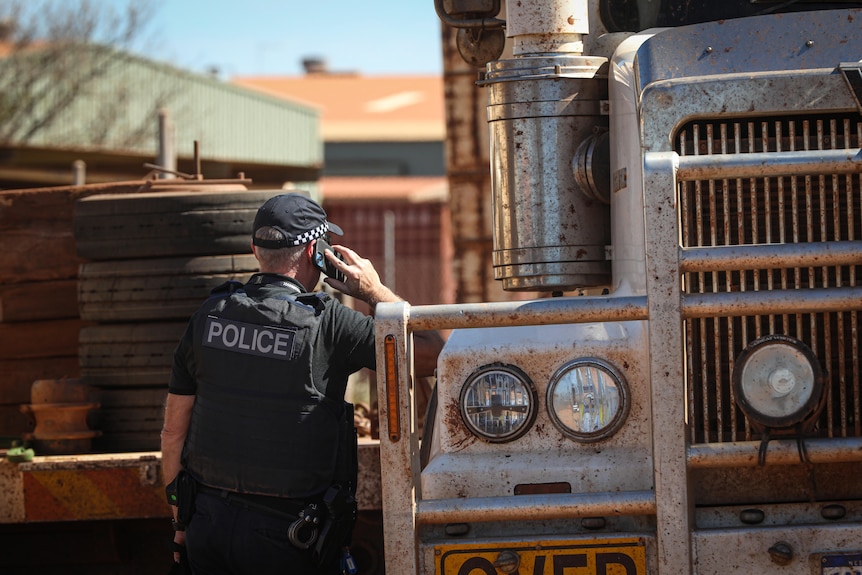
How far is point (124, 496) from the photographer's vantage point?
4309mm

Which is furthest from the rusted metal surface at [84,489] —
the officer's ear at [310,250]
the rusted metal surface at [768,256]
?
the rusted metal surface at [768,256]

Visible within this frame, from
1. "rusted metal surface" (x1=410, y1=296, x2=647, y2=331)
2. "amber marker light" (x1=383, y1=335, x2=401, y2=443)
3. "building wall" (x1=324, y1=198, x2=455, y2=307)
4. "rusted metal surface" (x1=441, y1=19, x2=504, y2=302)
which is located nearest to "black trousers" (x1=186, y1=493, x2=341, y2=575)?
"amber marker light" (x1=383, y1=335, x2=401, y2=443)

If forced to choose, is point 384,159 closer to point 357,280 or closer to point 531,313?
point 357,280

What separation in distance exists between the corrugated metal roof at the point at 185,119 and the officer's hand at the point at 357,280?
67.9ft

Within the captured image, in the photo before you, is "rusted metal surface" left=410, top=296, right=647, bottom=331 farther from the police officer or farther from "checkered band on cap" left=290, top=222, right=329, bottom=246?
"checkered band on cap" left=290, top=222, right=329, bottom=246

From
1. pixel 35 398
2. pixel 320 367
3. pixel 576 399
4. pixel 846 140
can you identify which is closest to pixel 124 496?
pixel 35 398

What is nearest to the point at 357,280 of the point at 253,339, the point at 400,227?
the point at 253,339

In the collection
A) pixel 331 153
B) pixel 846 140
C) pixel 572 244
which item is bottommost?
pixel 572 244

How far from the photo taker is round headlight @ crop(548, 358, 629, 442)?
357cm

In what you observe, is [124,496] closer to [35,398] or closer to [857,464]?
[35,398]

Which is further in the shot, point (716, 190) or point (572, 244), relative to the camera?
point (572, 244)

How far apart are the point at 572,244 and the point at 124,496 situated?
1.75m

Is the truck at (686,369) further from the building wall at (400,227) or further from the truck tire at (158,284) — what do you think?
the building wall at (400,227)

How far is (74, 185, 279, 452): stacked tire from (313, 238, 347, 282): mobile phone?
0.68 metres
